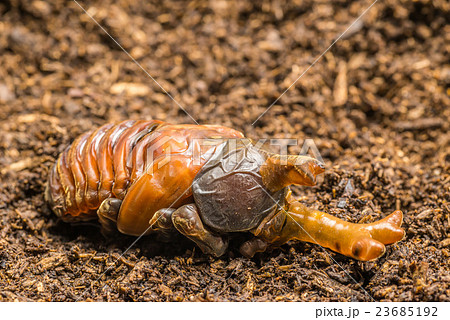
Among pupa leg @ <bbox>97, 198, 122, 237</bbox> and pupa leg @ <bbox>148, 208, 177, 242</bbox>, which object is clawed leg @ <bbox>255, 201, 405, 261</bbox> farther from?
pupa leg @ <bbox>97, 198, 122, 237</bbox>

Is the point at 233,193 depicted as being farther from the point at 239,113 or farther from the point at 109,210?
the point at 239,113

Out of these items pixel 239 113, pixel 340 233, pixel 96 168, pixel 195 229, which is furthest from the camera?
pixel 239 113

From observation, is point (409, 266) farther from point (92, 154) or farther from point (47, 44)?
point (47, 44)

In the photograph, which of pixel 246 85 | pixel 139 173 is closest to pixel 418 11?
pixel 246 85

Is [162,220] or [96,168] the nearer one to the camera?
[162,220]

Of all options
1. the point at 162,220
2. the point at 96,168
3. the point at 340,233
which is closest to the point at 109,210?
the point at 96,168

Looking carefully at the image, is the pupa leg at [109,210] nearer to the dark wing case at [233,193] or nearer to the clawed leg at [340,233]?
the dark wing case at [233,193]
